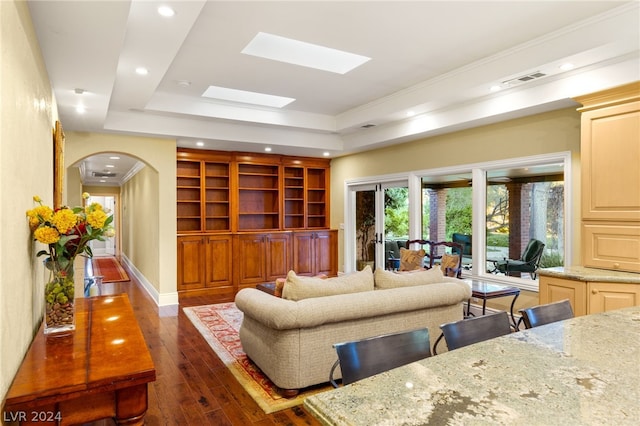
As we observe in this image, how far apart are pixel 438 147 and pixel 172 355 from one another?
451 centimetres

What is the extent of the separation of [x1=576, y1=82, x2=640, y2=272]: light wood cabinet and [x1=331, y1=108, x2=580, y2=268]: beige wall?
542 mm

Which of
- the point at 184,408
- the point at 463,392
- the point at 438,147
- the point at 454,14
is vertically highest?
the point at 454,14

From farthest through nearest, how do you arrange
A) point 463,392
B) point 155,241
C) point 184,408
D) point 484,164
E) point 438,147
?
point 155,241 < point 438,147 < point 484,164 < point 184,408 < point 463,392

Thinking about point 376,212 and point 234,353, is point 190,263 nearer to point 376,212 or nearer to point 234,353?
point 234,353

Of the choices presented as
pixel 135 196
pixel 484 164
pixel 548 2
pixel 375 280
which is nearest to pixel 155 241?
pixel 135 196

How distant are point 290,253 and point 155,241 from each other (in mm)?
2490

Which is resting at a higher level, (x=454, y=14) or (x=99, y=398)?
(x=454, y=14)

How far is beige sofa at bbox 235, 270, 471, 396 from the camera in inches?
115

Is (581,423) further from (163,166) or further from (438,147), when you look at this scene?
(163,166)

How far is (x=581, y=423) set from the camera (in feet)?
3.30

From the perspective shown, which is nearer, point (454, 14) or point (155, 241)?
point (454, 14)

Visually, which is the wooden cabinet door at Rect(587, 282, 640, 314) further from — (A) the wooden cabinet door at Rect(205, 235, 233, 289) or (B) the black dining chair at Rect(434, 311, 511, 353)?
(A) the wooden cabinet door at Rect(205, 235, 233, 289)

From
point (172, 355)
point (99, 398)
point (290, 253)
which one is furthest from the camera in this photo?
point (290, 253)

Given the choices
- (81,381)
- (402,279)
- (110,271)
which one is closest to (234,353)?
(402,279)
